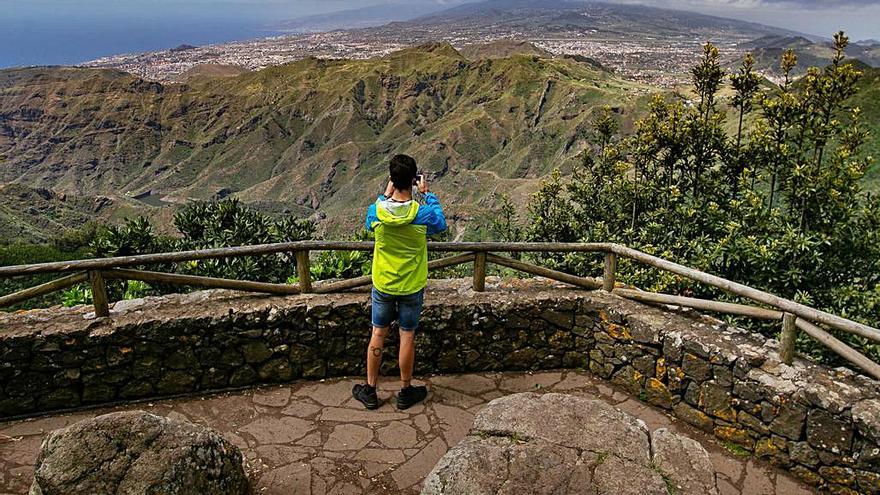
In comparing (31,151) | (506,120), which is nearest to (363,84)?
(506,120)

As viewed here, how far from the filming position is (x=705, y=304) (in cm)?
544

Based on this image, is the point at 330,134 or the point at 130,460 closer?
the point at 130,460

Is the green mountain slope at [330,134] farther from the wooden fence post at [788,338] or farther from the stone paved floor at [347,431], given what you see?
the wooden fence post at [788,338]

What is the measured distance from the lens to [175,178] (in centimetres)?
16862

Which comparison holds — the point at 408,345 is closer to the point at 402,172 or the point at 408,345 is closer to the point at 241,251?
the point at 402,172

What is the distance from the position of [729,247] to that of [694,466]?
19.5 feet

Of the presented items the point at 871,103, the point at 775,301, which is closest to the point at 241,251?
the point at 775,301

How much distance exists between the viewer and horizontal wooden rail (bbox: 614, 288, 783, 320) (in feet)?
16.1

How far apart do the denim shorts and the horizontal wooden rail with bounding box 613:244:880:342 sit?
2251 mm

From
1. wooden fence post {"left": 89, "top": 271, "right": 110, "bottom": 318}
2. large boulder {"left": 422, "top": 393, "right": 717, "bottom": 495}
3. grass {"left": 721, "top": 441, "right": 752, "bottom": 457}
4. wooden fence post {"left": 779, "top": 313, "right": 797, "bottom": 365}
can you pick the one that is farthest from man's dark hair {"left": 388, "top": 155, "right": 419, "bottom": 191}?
grass {"left": 721, "top": 441, "right": 752, "bottom": 457}

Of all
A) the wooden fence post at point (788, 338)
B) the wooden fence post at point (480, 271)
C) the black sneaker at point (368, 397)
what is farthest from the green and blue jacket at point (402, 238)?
the wooden fence post at point (788, 338)

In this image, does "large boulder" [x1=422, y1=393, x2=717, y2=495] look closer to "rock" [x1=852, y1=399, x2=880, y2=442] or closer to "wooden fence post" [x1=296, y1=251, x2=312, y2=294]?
"rock" [x1=852, y1=399, x2=880, y2=442]

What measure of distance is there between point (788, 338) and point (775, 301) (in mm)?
311

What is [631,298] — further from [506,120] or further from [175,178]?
[175,178]
